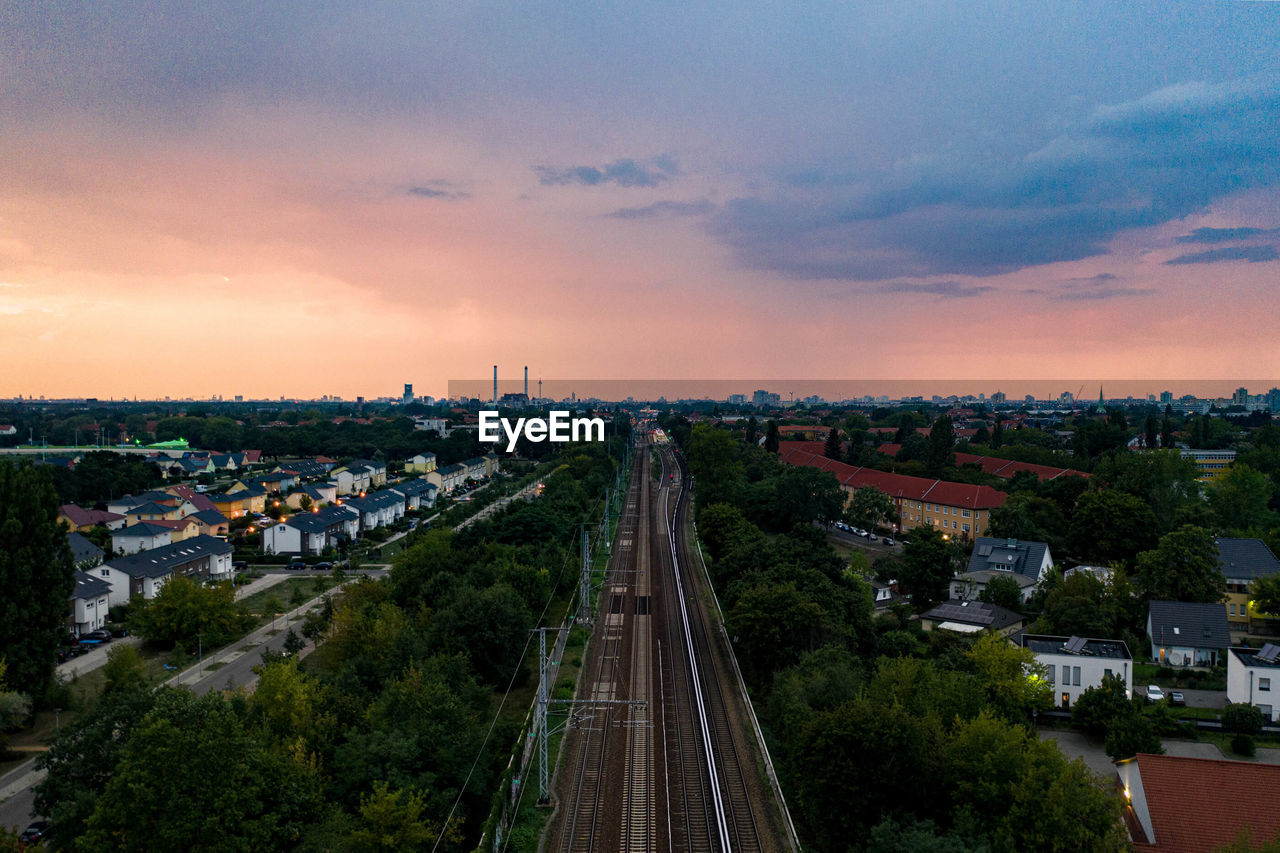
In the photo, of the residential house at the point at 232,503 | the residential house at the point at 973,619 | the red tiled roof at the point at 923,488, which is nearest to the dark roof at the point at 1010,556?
the residential house at the point at 973,619

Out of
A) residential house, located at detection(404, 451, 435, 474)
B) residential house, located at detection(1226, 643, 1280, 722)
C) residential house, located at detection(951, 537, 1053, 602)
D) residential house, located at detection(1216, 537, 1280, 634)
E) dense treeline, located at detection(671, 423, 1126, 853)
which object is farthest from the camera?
residential house, located at detection(404, 451, 435, 474)

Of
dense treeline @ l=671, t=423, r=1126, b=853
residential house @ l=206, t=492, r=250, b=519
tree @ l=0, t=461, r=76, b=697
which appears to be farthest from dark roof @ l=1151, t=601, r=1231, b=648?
residential house @ l=206, t=492, r=250, b=519

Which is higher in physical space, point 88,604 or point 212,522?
point 212,522

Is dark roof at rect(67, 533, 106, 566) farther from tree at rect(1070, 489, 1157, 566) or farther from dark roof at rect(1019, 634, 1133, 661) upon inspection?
tree at rect(1070, 489, 1157, 566)

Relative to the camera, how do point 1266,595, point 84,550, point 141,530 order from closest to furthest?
point 1266,595
point 84,550
point 141,530

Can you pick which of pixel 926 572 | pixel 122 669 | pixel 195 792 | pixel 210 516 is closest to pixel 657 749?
pixel 195 792

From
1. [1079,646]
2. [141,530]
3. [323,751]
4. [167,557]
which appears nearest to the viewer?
[323,751]

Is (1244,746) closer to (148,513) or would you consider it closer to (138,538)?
(138,538)

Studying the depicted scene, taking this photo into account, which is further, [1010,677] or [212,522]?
[212,522]

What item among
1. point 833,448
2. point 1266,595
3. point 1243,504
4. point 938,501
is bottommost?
point 1266,595
